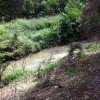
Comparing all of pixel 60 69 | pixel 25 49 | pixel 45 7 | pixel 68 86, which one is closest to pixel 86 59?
pixel 60 69

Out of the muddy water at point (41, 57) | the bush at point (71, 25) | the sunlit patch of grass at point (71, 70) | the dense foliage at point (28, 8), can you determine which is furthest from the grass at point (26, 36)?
the sunlit patch of grass at point (71, 70)

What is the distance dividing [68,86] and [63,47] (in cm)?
1351

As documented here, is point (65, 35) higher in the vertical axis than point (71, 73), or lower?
lower

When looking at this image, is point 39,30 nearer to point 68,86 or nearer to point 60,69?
point 60,69

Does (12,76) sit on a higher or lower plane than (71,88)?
lower

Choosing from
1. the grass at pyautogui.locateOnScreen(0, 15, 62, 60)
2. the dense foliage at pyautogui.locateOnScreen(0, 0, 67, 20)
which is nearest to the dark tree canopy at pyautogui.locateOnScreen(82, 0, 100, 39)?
the grass at pyautogui.locateOnScreen(0, 15, 62, 60)

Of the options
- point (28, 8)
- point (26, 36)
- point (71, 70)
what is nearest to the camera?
point (71, 70)

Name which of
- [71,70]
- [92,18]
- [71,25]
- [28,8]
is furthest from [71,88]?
[28,8]

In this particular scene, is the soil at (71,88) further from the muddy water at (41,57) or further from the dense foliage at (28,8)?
the dense foliage at (28,8)

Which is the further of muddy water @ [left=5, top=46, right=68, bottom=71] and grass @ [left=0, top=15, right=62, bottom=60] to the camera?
grass @ [left=0, top=15, right=62, bottom=60]

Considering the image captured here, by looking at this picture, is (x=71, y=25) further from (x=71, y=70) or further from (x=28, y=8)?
(x=71, y=70)

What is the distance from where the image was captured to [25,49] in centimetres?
2084

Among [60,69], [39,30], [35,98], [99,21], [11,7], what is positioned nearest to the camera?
[35,98]

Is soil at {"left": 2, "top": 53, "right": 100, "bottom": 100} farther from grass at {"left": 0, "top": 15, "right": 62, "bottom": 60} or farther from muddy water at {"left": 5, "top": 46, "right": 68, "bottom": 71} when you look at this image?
grass at {"left": 0, "top": 15, "right": 62, "bottom": 60}
